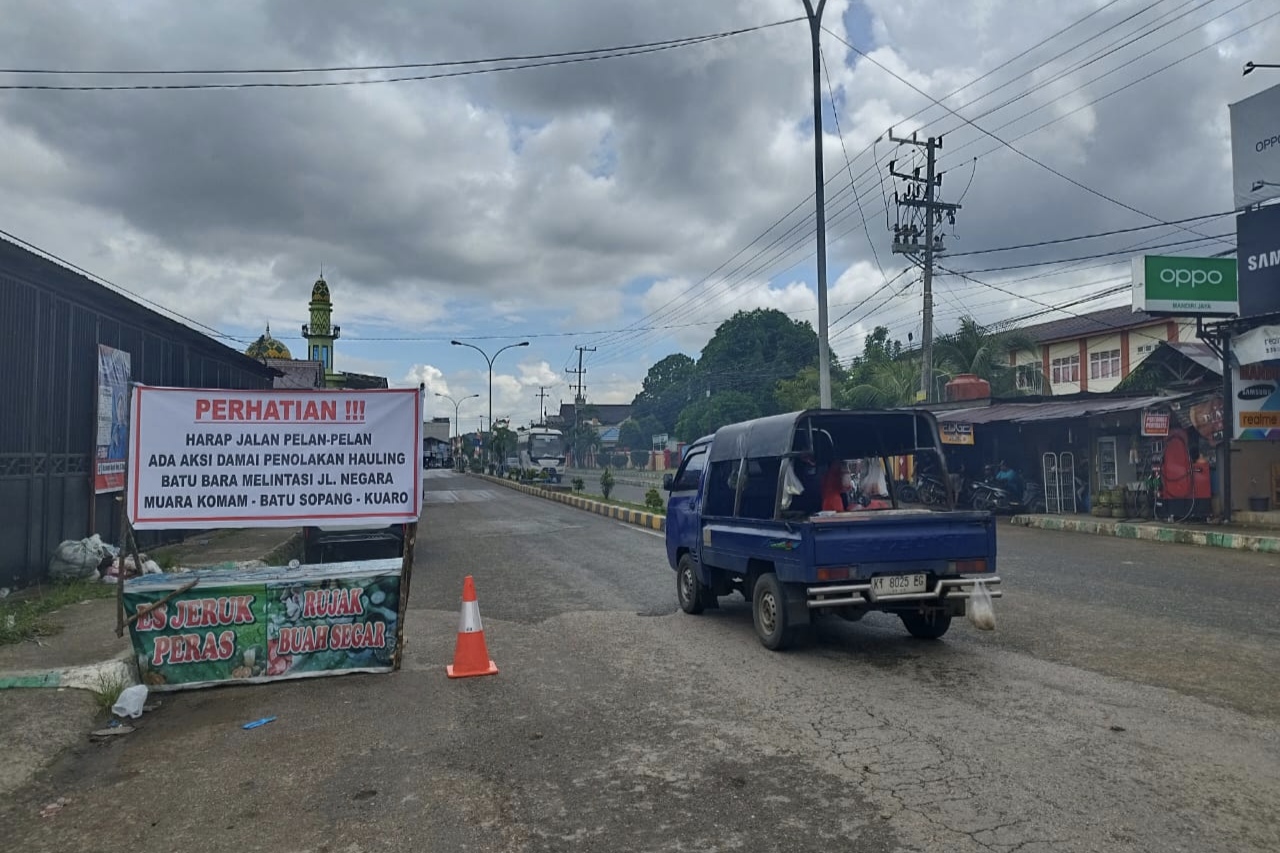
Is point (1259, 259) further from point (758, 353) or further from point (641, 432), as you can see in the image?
point (641, 432)

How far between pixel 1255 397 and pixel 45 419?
20171 millimetres

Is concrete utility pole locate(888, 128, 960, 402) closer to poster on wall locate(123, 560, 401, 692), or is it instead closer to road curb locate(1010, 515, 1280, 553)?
road curb locate(1010, 515, 1280, 553)

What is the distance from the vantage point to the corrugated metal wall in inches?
375

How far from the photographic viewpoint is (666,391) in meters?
95.4

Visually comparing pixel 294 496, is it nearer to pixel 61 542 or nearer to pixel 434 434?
pixel 61 542

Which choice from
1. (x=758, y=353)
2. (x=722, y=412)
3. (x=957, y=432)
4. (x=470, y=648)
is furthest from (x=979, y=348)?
(x=758, y=353)

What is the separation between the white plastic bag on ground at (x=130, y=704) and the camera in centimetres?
570

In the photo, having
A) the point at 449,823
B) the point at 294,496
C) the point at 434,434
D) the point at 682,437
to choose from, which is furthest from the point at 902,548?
the point at 682,437

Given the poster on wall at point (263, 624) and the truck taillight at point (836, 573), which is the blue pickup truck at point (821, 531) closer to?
the truck taillight at point (836, 573)

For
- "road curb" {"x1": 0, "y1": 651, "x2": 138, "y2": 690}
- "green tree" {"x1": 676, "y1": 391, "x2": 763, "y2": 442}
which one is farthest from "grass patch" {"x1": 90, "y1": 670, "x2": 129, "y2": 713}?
"green tree" {"x1": 676, "y1": 391, "x2": 763, "y2": 442}

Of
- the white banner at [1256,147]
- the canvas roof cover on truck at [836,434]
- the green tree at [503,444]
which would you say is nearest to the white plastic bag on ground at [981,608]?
the canvas roof cover on truck at [836,434]

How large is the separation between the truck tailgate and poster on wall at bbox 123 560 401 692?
3.30 meters

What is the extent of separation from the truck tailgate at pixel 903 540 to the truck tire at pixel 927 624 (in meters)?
0.62

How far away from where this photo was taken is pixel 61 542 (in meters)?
10.5
